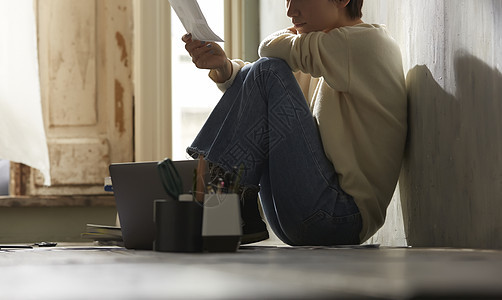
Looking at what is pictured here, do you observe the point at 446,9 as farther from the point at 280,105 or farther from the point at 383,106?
the point at 280,105

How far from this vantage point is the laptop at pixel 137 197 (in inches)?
62.5

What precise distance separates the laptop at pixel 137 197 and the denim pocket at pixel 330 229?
0.36 meters

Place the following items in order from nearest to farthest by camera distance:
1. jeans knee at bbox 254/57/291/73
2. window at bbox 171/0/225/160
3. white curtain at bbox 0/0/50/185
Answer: jeans knee at bbox 254/57/291/73
white curtain at bbox 0/0/50/185
window at bbox 171/0/225/160

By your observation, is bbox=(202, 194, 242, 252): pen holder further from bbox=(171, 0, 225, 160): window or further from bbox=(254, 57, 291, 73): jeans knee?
bbox=(171, 0, 225, 160): window

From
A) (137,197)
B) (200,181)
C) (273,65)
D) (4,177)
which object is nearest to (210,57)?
(273,65)

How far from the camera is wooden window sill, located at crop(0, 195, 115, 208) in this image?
3266 mm

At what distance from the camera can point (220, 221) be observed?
1.29 metres

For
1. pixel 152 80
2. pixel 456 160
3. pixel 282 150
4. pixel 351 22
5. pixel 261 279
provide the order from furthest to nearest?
pixel 152 80, pixel 351 22, pixel 282 150, pixel 456 160, pixel 261 279

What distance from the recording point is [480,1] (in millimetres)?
1393

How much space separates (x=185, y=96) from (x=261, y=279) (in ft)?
9.27

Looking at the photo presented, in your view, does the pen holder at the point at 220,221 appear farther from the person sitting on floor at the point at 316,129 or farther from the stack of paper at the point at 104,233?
the stack of paper at the point at 104,233

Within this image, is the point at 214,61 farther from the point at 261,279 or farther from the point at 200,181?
the point at 261,279

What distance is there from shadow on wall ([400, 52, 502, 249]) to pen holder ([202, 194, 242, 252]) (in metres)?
0.47

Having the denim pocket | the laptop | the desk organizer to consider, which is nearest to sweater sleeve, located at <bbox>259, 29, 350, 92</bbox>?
the denim pocket
